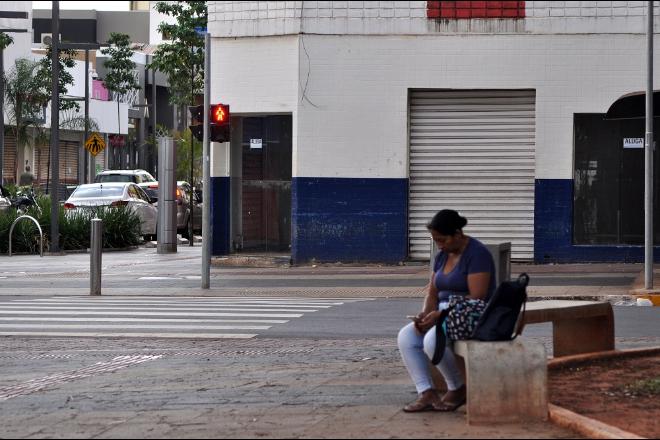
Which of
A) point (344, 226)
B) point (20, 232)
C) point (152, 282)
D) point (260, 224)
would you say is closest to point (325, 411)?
point (152, 282)

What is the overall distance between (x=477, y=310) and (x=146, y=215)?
1202 inches

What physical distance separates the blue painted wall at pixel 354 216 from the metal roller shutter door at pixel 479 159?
41 centimetres

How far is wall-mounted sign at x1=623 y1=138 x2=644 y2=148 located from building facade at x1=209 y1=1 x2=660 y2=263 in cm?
3

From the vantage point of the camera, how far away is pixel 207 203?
22.4m

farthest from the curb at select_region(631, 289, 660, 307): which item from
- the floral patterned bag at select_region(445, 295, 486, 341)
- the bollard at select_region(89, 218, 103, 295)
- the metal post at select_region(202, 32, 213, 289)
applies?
the floral patterned bag at select_region(445, 295, 486, 341)

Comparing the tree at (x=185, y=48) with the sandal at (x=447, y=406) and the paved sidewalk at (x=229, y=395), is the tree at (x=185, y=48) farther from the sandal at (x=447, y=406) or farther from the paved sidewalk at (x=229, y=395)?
the sandal at (x=447, y=406)

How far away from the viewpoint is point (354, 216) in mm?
26266

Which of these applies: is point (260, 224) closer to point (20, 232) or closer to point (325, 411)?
point (20, 232)

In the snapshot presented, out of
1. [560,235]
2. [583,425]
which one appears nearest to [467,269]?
[583,425]

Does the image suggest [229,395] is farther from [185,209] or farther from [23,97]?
[23,97]

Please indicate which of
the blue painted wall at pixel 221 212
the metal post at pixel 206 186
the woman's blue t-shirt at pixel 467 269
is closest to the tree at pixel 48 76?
the blue painted wall at pixel 221 212

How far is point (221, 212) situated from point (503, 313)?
19507 millimetres

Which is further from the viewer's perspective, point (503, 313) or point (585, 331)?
point (585, 331)

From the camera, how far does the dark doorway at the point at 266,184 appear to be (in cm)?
2769
